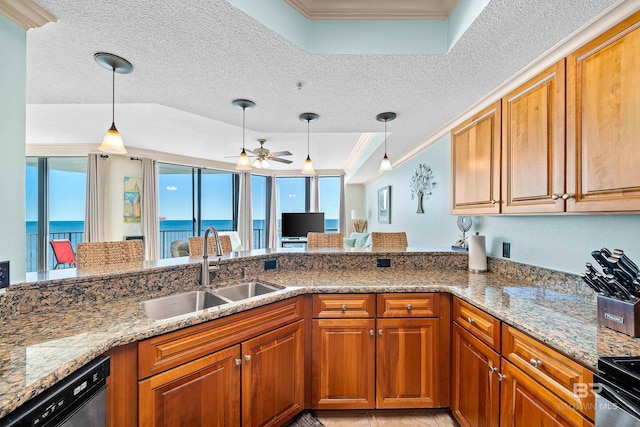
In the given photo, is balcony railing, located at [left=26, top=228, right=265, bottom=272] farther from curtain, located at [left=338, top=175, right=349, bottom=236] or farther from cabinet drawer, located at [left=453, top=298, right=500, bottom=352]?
cabinet drawer, located at [left=453, top=298, right=500, bottom=352]

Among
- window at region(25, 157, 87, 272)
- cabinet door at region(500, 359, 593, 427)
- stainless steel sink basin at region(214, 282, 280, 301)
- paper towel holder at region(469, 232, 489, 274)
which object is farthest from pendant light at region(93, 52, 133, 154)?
window at region(25, 157, 87, 272)

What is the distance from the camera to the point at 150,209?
573 centimetres

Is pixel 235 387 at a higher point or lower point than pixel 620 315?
lower

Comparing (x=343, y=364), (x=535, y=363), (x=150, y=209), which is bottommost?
(x=343, y=364)

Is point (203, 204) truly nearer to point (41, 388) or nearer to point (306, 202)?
point (306, 202)

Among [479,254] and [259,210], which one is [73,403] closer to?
[479,254]

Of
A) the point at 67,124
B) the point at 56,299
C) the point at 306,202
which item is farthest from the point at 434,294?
the point at 306,202

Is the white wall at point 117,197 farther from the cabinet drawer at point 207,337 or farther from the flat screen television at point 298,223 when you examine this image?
the cabinet drawer at point 207,337

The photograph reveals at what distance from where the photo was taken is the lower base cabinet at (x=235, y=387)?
4.26 ft

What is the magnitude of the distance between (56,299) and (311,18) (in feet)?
6.53

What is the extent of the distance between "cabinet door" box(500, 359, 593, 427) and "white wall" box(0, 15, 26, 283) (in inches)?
91.2

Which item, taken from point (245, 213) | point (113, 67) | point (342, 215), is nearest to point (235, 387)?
point (113, 67)

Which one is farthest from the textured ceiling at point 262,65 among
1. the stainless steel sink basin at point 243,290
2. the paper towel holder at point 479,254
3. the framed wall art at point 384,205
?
the framed wall art at point 384,205

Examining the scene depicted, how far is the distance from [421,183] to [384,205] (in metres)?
2.10
